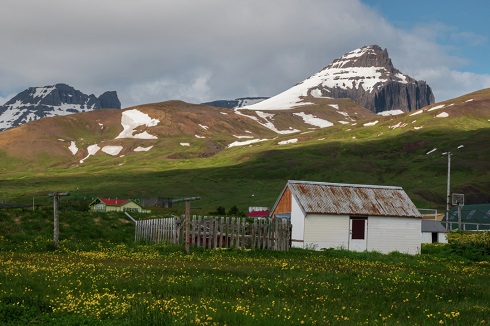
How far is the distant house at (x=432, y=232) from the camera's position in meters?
62.3

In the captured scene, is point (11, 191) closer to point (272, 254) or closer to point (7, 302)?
point (272, 254)

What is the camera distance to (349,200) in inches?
1677

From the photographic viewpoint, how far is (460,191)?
130m

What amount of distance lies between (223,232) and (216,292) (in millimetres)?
18433

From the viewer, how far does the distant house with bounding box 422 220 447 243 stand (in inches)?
2454

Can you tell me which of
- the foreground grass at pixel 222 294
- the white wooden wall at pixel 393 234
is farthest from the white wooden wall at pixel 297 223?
the foreground grass at pixel 222 294

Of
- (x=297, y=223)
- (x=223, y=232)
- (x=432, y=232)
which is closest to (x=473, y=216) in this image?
(x=432, y=232)

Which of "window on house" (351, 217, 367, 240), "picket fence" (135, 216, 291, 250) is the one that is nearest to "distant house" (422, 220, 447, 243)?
"window on house" (351, 217, 367, 240)

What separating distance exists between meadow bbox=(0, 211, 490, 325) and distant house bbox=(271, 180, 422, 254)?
12.9 metres

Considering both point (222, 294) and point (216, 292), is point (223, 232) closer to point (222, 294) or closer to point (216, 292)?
point (216, 292)

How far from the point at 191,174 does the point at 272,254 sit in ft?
481

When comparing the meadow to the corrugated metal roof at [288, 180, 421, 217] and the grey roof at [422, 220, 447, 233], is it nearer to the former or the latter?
the corrugated metal roof at [288, 180, 421, 217]

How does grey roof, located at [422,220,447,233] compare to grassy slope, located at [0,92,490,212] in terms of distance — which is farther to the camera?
grassy slope, located at [0,92,490,212]

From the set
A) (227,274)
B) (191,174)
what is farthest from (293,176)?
(227,274)
